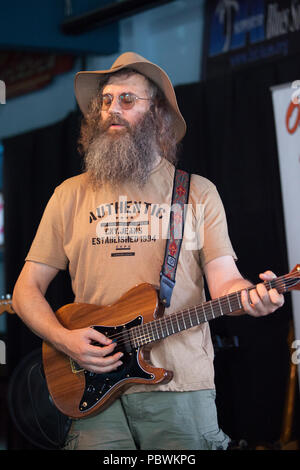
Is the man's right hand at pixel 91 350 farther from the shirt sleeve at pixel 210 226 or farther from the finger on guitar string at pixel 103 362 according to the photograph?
the shirt sleeve at pixel 210 226

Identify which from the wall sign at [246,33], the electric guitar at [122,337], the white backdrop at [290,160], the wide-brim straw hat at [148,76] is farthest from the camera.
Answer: the wall sign at [246,33]

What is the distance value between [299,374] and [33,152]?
1.46 m

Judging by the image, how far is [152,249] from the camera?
1.86 metres

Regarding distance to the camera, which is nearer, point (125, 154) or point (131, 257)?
point (131, 257)

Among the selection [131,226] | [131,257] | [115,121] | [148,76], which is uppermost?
[148,76]

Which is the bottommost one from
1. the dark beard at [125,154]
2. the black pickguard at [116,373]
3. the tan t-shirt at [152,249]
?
the black pickguard at [116,373]

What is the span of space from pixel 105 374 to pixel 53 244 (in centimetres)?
50

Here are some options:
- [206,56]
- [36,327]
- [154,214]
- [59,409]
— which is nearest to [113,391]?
[59,409]

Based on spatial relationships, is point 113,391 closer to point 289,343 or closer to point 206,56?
point 289,343

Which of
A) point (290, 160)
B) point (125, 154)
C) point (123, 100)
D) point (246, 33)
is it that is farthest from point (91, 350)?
point (246, 33)

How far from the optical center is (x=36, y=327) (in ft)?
6.54

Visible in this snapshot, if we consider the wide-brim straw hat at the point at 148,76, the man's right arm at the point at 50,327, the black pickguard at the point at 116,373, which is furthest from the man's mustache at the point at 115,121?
the black pickguard at the point at 116,373

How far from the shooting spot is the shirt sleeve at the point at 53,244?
1994 millimetres

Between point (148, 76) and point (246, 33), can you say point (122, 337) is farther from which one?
point (246, 33)
